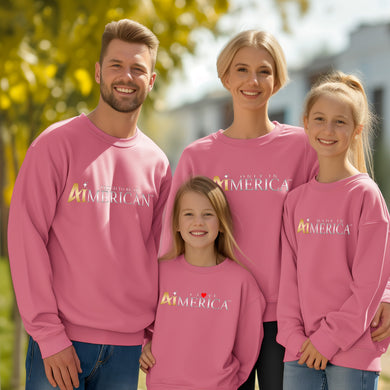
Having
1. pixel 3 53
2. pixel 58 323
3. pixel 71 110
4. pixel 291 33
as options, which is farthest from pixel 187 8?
pixel 58 323

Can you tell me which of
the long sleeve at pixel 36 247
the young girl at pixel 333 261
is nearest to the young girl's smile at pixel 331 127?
the young girl at pixel 333 261

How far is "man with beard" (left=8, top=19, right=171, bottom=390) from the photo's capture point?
277 centimetres

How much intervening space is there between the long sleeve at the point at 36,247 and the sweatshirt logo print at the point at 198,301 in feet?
1.65

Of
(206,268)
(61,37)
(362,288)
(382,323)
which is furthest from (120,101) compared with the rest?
(61,37)

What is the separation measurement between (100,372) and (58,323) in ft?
1.02

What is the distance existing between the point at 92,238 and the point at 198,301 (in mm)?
563

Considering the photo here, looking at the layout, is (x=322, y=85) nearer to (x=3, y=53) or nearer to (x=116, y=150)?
(x=116, y=150)

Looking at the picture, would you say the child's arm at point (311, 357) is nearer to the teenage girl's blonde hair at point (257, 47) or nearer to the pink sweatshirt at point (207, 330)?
the pink sweatshirt at point (207, 330)

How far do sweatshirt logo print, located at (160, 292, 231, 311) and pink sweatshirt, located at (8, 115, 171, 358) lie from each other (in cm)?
9

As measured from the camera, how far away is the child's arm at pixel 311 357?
2711 millimetres

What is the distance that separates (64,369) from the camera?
2742mm

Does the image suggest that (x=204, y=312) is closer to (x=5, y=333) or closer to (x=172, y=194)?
(x=172, y=194)

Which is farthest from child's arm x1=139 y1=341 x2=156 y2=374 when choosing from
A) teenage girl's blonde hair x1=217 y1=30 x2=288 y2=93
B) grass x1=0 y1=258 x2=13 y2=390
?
grass x1=0 y1=258 x2=13 y2=390

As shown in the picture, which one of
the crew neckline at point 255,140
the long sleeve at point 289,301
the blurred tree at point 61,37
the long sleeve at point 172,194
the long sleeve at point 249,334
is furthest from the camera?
the blurred tree at point 61,37
